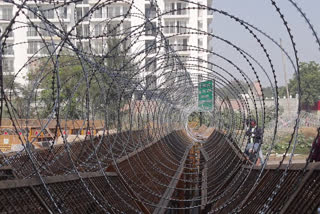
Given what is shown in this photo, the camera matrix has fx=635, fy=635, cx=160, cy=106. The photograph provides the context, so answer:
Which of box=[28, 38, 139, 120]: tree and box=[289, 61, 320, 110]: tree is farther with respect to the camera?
box=[289, 61, 320, 110]: tree

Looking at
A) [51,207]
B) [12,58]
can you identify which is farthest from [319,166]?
[12,58]

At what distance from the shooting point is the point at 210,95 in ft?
116

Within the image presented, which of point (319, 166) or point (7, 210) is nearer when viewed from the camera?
point (7, 210)

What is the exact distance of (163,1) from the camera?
69312 millimetres

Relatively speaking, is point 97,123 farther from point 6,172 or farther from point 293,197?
point 293,197

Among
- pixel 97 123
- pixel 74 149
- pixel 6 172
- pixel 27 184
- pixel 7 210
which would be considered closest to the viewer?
pixel 7 210

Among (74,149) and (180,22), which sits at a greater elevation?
(180,22)

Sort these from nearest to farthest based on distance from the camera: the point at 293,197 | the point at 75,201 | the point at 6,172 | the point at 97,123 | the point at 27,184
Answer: the point at 27,184 < the point at 293,197 < the point at 75,201 < the point at 6,172 < the point at 97,123

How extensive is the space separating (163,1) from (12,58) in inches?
769

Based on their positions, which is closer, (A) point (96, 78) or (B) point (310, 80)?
(A) point (96, 78)

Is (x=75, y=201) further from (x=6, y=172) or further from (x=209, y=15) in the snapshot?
(x=209, y=15)

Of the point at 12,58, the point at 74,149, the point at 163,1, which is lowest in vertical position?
the point at 74,149

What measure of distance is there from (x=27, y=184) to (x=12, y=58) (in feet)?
232

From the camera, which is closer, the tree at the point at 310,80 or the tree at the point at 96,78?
the tree at the point at 96,78
